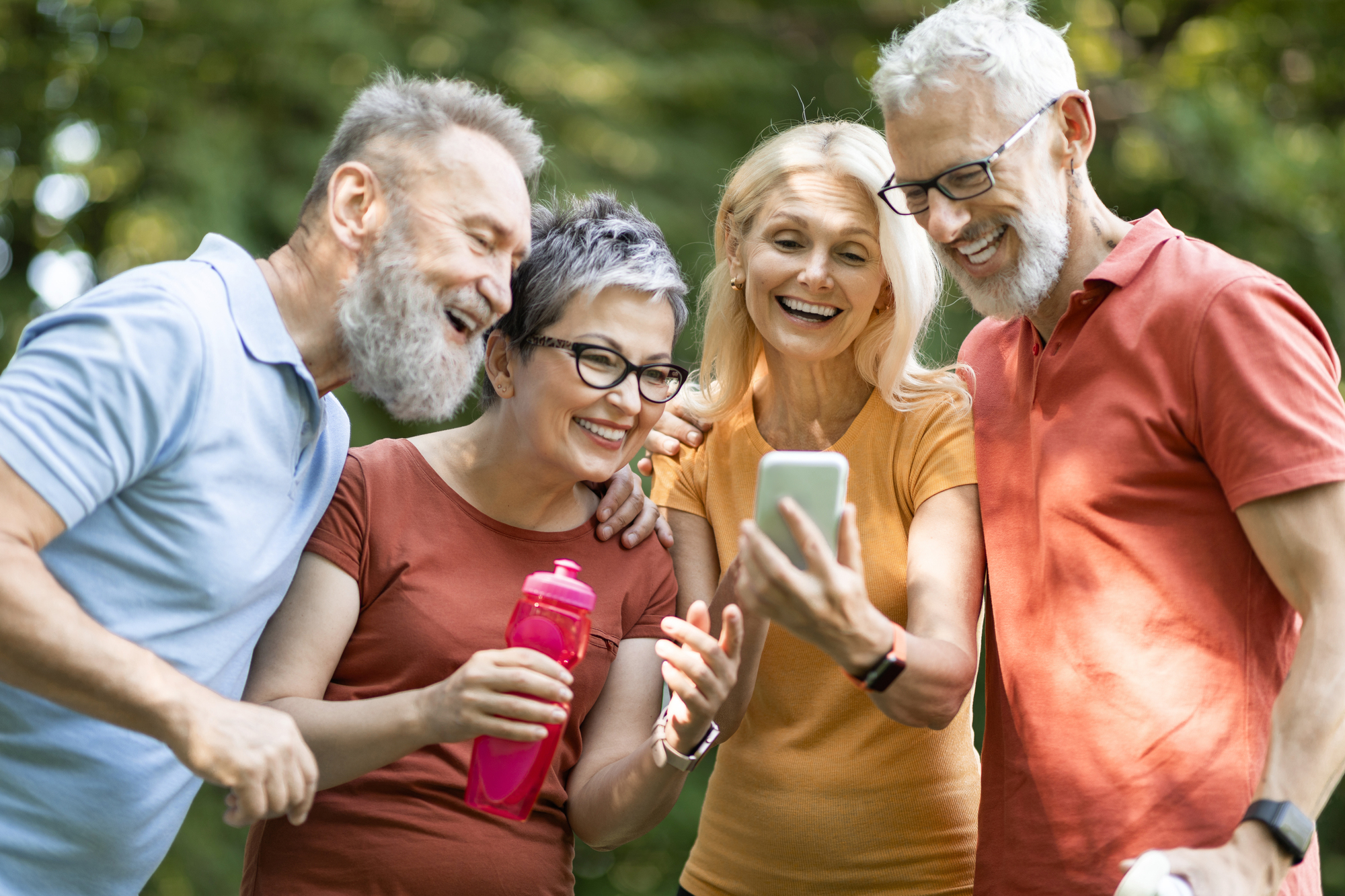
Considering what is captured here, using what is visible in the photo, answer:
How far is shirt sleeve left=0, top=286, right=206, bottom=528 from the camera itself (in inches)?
68.2

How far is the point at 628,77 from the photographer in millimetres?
6352

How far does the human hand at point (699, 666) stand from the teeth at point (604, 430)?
453 mm

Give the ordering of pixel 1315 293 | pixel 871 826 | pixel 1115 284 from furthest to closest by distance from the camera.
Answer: pixel 1315 293 → pixel 871 826 → pixel 1115 284

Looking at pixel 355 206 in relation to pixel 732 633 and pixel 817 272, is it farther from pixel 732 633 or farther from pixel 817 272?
pixel 732 633

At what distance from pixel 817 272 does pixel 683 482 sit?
579 millimetres

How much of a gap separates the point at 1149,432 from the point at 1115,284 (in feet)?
0.99

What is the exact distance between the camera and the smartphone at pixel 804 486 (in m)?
1.76

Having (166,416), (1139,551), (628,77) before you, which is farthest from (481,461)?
(628,77)

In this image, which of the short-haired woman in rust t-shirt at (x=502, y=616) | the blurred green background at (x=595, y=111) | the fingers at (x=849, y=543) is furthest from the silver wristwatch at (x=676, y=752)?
the blurred green background at (x=595, y=111)

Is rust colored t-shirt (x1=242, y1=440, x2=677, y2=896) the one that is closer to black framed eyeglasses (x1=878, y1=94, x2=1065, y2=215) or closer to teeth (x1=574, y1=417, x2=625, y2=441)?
teeth (x1=574, y1=417, x2=625, y2=441)

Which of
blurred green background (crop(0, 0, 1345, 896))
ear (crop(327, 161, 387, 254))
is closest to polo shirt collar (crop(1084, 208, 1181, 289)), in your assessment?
ear (crop(327, 161, 387, 254))

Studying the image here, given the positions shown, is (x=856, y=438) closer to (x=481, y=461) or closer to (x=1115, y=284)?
(x=1115, y=284)

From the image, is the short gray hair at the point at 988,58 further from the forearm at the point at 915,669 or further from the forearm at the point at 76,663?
the forearm at the point at 76,663

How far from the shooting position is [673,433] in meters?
2.81
